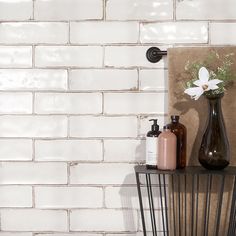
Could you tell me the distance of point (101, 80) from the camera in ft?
5.14

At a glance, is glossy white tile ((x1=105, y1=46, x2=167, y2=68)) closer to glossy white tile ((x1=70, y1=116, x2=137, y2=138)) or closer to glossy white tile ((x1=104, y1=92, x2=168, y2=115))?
glossy white tile ((x1=104, y1=92, x2=168, y2=115))

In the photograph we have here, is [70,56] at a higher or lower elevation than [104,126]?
higher

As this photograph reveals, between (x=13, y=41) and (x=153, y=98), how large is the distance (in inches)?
24.1

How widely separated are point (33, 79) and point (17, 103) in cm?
12

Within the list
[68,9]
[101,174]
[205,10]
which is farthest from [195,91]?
[68,9]

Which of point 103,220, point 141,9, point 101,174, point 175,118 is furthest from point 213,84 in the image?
point 103,220

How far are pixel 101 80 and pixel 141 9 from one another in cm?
33

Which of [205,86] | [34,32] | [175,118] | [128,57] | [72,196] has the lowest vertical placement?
[72,196]

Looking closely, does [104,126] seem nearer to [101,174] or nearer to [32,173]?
[101,174]

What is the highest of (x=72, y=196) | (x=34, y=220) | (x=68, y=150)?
(x=68, y=150)

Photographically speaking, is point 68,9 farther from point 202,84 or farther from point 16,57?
point 202,84

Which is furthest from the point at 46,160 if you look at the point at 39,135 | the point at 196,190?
the point at 196,190

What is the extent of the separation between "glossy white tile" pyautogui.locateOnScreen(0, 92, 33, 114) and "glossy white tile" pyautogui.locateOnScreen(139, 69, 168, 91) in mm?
458

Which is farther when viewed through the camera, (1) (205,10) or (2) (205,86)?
(1) (205,10)
